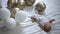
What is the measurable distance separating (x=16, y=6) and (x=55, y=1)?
28cm

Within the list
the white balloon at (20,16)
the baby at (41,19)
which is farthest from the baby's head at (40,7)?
the white balloon at (20,16)

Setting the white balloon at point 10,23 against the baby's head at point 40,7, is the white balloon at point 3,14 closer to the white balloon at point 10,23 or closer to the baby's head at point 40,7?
the white balloon at point 10,23

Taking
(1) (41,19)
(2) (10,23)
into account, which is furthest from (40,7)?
(2) (10,23)

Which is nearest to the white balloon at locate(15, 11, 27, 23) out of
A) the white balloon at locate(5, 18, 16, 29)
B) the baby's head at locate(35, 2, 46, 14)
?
the white balloon at locate(5, 18, 16, 29)

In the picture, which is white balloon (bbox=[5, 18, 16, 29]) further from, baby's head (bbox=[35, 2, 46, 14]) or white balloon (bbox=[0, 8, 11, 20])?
baby's head (bbox=[35, 2, 46, 14])

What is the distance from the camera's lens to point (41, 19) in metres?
0.75

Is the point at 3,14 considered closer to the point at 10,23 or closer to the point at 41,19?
the point at 10,23

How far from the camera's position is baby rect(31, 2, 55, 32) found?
0.73 metres

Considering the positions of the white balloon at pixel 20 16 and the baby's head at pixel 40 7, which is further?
the baby's head at pixel 40 7

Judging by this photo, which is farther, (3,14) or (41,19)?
(41,19)

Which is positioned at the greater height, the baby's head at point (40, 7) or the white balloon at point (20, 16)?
the baby's head at point (40, 7)

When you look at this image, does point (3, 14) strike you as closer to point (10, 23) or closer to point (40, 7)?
point (10, 23)

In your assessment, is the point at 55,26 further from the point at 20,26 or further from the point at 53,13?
the point at 20,26

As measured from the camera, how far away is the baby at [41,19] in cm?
73
